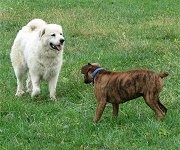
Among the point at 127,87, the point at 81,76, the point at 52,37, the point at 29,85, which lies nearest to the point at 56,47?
the point at 52,37

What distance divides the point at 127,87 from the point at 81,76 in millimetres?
2943

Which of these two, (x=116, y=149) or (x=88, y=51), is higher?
(x=116, y=149)

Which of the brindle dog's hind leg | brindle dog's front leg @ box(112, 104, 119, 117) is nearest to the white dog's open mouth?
brindle dog's front leg @ box(112, 104, 119, 117)

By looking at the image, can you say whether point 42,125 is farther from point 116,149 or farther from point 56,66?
point 56,66

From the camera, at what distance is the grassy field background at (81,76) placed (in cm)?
698

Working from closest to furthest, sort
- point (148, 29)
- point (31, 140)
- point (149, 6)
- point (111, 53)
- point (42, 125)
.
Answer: point (31, 140), point (42, 125), point (111, 53), point (148, 29), point (149, 6)

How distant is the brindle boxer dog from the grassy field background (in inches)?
8.3

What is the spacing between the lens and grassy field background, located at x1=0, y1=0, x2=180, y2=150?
275 inches

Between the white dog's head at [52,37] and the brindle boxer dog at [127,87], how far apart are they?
1.72 metres

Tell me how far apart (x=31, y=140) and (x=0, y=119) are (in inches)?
37.8

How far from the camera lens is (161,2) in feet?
67.2

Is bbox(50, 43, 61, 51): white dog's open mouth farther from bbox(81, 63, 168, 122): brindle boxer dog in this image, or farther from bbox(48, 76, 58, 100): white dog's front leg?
bbox(81, 63, 168, 122): brindle boxer dog

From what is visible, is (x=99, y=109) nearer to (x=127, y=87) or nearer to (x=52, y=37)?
(x=127, y=87)

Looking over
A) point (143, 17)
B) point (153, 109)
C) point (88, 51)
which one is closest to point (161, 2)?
point (143, 17)
